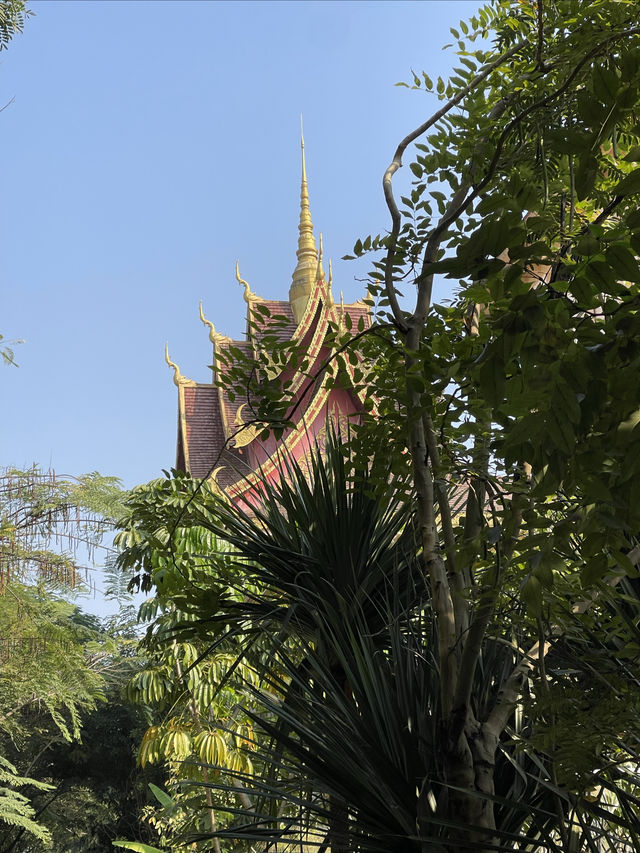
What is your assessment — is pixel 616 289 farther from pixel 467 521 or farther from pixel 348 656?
pixel 348 656

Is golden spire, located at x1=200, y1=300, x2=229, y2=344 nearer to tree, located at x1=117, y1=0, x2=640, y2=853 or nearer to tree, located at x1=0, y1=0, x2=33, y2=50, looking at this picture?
tree, located at x1=0, y1=0, x2=33, y2=50

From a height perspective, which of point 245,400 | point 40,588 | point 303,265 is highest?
point 303,265

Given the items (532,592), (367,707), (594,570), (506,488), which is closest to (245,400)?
(367,707)

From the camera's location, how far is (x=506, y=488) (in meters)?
1.32

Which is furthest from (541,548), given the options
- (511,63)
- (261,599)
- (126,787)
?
(126,787)

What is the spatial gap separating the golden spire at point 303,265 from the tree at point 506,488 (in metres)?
7.44

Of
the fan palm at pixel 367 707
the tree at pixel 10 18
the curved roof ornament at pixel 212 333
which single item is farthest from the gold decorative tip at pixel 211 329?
the fan palm at pixel 367 707

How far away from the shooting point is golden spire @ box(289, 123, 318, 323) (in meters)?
9.41

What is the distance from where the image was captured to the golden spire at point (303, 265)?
371 inches

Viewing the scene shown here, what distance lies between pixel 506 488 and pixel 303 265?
8554 millimetres

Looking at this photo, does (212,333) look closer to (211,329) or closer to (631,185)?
(211,329)

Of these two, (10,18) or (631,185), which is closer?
(631,185)

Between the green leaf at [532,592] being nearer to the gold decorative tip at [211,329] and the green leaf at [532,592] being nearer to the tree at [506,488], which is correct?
the tree at [506,488]

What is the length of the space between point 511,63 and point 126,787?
12204 millimetres
